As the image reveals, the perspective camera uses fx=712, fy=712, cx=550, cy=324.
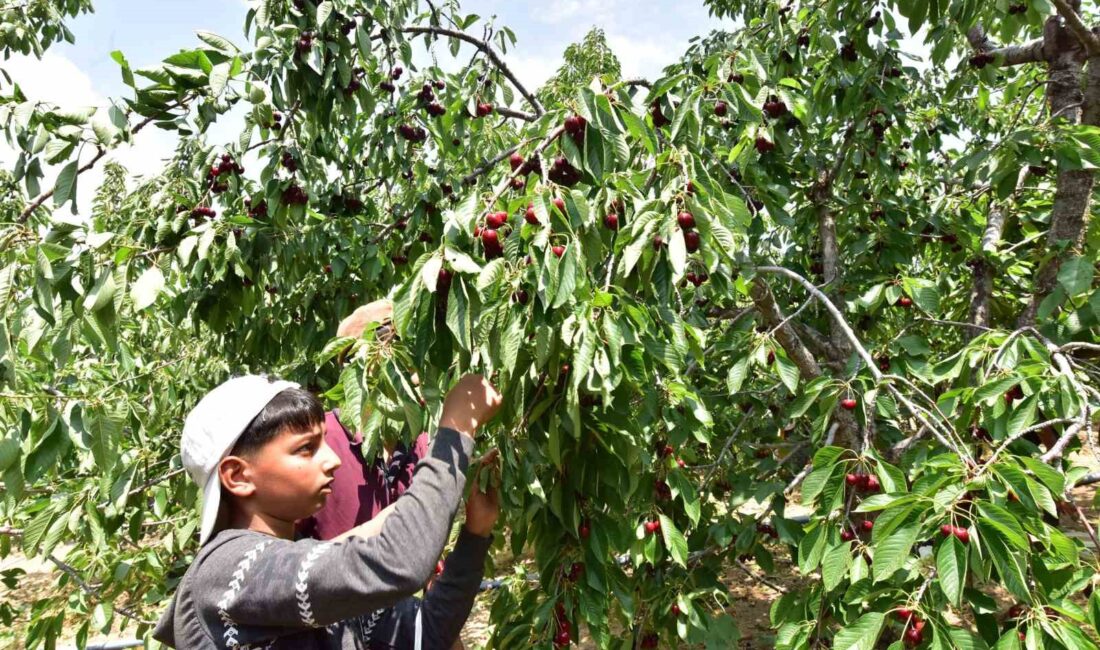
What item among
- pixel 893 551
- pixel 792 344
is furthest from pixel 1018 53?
pixel 893 551

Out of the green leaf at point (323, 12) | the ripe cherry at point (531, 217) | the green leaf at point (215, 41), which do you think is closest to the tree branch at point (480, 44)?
the green leaf at point (323, 12)

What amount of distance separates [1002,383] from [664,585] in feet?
4.28

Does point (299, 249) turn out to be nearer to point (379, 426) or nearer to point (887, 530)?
point (379, 426)

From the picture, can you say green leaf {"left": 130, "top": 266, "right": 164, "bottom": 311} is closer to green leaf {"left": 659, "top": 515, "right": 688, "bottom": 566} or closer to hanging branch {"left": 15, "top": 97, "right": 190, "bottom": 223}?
hanging branch {"left": 15, "top": 97, "right": 190, "bottom": 223}

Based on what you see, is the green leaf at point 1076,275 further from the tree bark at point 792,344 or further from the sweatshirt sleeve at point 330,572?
the sweatshirt sleeve at point 330,572

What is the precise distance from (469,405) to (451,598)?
1.32 ft

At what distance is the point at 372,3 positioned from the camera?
7.89ft

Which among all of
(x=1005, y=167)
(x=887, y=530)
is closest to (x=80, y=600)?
(x=887, y=530)

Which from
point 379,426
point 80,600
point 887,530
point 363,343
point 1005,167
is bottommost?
point 80,600

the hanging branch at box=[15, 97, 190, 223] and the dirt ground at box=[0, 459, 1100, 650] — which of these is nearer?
the hanging branch at box=[15, 97, 190, 223]

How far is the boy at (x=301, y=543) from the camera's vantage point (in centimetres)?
102

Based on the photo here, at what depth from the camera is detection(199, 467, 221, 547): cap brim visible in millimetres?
1173

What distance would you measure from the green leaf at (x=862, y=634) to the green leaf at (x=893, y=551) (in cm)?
15

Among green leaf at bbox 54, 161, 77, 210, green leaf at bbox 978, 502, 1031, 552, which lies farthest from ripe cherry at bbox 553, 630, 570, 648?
green leaf at bbox 54, 161, 77, 210
